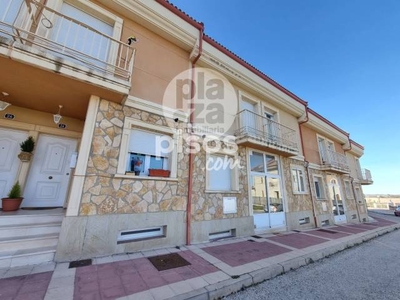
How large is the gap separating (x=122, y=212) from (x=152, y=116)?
2958mm

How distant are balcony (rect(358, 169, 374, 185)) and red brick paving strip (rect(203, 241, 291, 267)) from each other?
17.8 metres

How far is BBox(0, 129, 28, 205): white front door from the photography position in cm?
489

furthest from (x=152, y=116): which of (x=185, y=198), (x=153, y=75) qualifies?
(x=185, y=198)

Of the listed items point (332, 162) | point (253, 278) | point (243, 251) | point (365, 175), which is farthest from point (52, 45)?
point (365, 175)

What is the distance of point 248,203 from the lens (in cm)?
714

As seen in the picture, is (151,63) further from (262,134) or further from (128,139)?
(262,134)

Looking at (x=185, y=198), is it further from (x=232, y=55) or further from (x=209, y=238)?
(x=232, y=55)

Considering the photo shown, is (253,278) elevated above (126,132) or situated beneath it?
situated beneath

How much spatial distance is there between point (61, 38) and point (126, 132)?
309 cm

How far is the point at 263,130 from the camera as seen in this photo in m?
8.92

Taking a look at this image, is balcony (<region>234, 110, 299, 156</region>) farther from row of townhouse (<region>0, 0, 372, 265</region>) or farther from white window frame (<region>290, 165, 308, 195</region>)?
white window frame (<region>290, 165, 308, 195</region>)

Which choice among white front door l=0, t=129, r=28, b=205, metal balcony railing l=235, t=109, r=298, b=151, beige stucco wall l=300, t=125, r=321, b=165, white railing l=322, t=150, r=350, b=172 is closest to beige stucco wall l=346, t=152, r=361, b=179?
white railing l=322, t=150, r=350, b=172

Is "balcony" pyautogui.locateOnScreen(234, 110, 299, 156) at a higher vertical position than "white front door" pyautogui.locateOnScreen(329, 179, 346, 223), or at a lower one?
higher

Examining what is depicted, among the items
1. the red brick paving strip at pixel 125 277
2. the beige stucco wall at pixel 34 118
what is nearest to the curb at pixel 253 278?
the red brick paving strip at pixel 125 277
